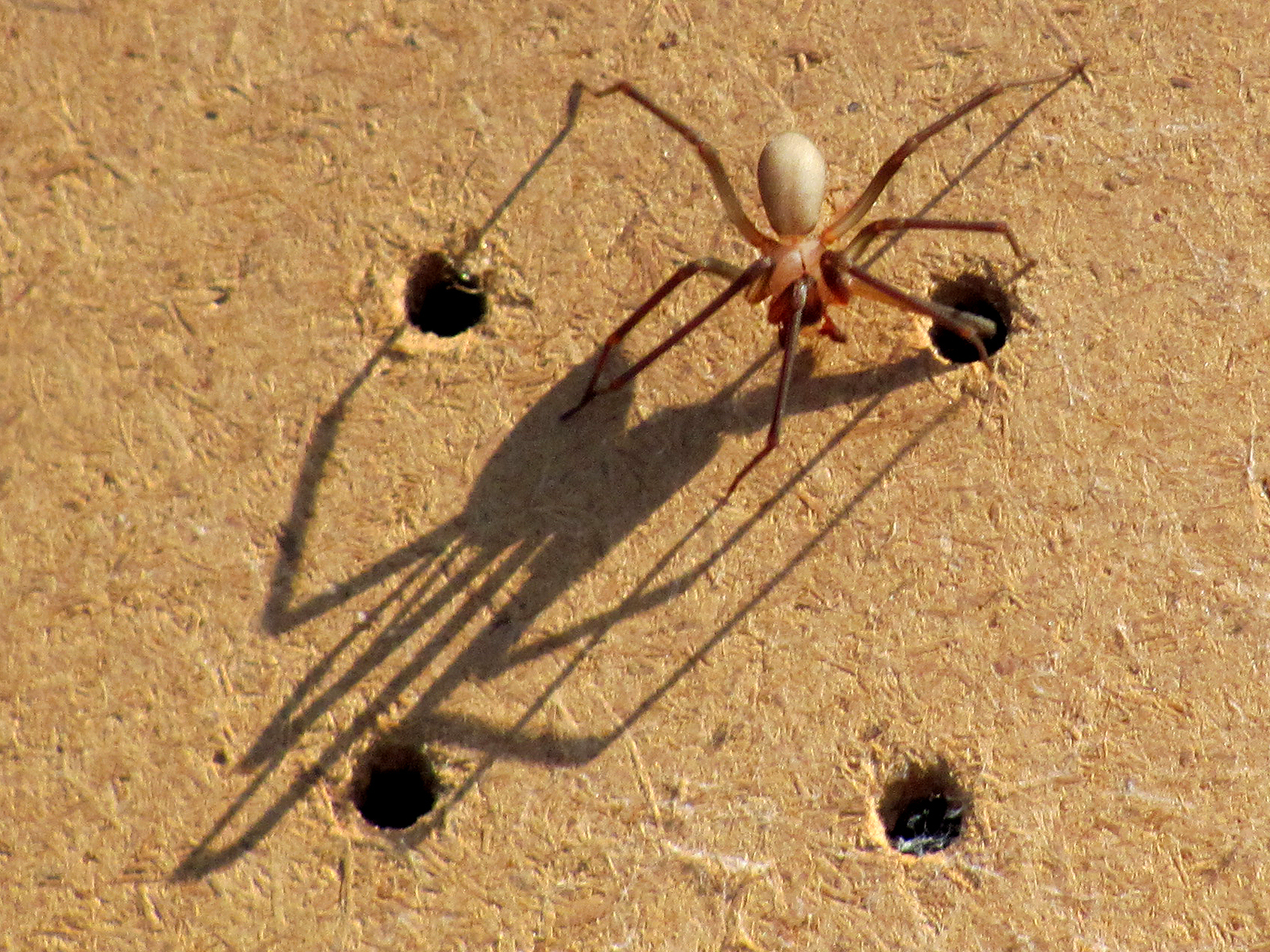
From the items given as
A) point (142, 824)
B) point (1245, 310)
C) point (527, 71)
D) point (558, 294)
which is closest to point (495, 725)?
point (142, 824)

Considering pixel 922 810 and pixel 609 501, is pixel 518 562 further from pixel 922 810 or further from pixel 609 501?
pixel 922 810

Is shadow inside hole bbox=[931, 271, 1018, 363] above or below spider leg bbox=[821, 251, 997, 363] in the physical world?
above

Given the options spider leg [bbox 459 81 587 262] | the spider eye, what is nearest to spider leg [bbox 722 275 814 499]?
the spider eye

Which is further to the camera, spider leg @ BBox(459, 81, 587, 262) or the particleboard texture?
spider leg @ BBox(459, 81, 587, 262)

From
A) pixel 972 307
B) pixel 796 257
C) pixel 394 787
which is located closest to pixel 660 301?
pixel 796 257

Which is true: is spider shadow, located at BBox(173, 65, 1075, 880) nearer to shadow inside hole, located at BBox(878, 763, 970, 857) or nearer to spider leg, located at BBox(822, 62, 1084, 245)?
spider leg, located at BBox(822, 62, 1084, 245)

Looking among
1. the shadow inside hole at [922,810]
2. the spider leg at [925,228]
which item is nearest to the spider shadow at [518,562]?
the spider leg at [925,228]

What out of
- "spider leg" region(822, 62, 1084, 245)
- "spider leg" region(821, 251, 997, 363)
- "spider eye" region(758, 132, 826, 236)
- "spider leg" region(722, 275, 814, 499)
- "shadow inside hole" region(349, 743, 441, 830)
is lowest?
"shadow inside hole" region(349, 743, 441, 830)

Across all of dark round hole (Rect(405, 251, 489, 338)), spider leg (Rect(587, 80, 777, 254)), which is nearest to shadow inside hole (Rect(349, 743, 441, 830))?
dark round hole (Rect(405, 251, 489, 338))
